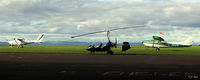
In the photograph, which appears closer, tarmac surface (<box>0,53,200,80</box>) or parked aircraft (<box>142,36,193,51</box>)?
tarmac surface (<box>0,53,200,80</box>)

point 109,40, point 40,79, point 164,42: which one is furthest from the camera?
point 164,42

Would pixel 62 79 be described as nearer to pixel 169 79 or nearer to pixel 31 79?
pixel 31 79

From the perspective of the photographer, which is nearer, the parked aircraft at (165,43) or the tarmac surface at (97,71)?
the tarmac surface at (97,71)

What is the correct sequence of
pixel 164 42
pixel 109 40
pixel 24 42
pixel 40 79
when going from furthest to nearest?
pixel 24 42, pixel 164 42, pixel 109 40, pixel 40 79

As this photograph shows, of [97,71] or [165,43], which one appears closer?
[97,71]

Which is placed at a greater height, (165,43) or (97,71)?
(165,43)

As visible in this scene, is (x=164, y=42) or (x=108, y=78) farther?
(x=164, y=42)

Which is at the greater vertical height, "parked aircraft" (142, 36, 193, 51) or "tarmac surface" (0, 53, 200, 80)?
"parked aircraft" (142, 36, 193, 51)

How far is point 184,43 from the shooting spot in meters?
56.4

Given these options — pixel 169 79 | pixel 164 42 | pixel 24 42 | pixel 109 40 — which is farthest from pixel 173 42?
pixel 24 42

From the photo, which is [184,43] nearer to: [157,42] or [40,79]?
[157,42]

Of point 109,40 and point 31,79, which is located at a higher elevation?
point 109,40

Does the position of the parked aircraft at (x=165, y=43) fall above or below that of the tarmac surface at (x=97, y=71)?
above

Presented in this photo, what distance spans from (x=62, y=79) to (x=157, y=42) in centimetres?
4835
